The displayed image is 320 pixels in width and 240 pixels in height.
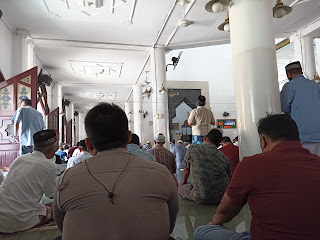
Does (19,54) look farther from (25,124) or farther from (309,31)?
(309,31)

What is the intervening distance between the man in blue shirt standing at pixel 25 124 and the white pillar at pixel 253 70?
3.74m

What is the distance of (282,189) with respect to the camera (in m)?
0.96

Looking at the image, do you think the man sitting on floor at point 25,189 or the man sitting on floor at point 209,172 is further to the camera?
the man sitting on floor at point 209,172

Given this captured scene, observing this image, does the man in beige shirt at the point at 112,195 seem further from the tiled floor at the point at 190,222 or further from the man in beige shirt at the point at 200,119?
the man in beige shirt at the point at 200,119

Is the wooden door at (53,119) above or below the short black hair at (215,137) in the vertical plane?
above

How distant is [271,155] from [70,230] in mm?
794

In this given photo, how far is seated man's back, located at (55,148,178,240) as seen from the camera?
812 millimetres

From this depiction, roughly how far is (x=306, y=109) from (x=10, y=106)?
218 inches

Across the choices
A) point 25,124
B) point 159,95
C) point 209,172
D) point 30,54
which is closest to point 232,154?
point 209,172

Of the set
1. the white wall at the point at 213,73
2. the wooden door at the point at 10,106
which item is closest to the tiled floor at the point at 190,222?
the wooden door at the point at 10,106

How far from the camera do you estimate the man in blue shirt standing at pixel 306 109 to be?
2.29 meters

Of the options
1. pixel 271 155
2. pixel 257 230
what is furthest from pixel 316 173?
pixel 257 230

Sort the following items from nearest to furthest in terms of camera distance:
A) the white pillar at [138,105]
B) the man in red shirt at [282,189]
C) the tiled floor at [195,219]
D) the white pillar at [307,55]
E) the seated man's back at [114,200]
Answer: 1. the seated man's back at [114,200]
2. the man in red shirt at [282,189]
3. the tiled floor at [195,219]
4. the white pillar at [307,55]
5. the white pillar at [138,105]

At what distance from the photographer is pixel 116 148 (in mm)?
950
